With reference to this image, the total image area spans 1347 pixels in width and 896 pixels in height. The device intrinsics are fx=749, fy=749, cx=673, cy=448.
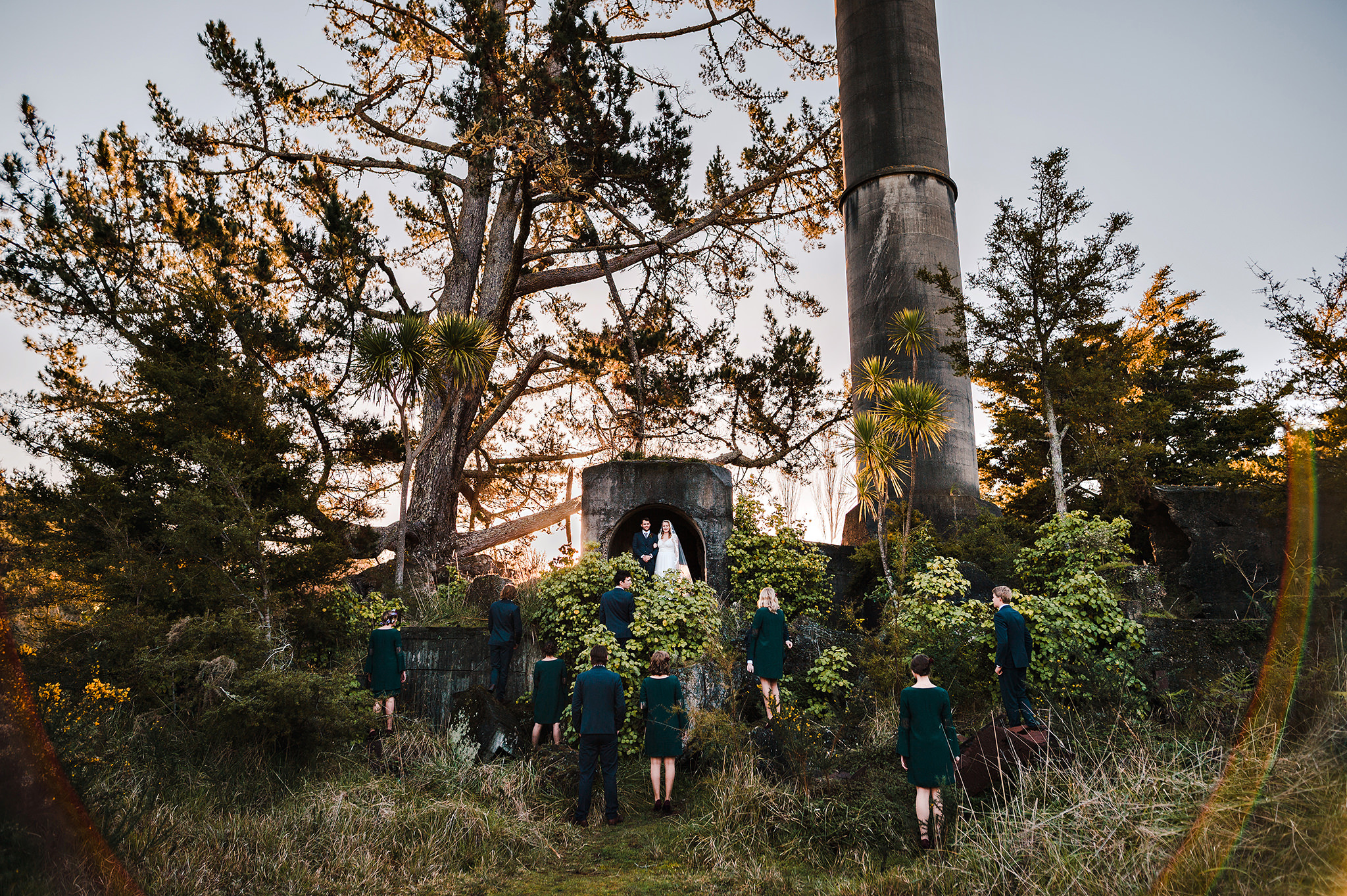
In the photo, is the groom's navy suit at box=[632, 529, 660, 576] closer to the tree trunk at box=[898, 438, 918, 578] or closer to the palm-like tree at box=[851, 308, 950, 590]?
the palm-like tree at box=[851, 308, 950, 590]

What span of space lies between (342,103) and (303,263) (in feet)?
11.6

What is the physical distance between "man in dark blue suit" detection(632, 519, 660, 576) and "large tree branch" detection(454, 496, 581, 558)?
6.72m

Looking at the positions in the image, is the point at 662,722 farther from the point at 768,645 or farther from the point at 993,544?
the point at 993,544

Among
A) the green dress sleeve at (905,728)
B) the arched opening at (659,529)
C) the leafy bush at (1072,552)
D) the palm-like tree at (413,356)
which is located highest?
the palm-like tree at (413,356)

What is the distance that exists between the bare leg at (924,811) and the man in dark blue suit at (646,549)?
572cm

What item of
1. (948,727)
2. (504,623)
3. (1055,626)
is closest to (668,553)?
(504,623)

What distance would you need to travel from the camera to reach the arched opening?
11.9 m

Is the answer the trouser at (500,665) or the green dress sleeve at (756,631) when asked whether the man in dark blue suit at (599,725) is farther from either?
the trouser at (500,665)

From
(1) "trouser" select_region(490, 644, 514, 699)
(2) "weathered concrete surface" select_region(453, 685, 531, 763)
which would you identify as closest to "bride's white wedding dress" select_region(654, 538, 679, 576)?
(1) "trouser" select_region(490, 644, 514, 699)

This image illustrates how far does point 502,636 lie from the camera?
9.02 m

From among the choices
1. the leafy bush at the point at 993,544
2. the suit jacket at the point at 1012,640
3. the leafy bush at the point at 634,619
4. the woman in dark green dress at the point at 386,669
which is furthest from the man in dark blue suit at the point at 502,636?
the leafy bush at the point at 993,544

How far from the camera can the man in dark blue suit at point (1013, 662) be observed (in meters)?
6.89

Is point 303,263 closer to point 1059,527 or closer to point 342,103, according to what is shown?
point 342,103

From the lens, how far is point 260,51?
45.1ft
